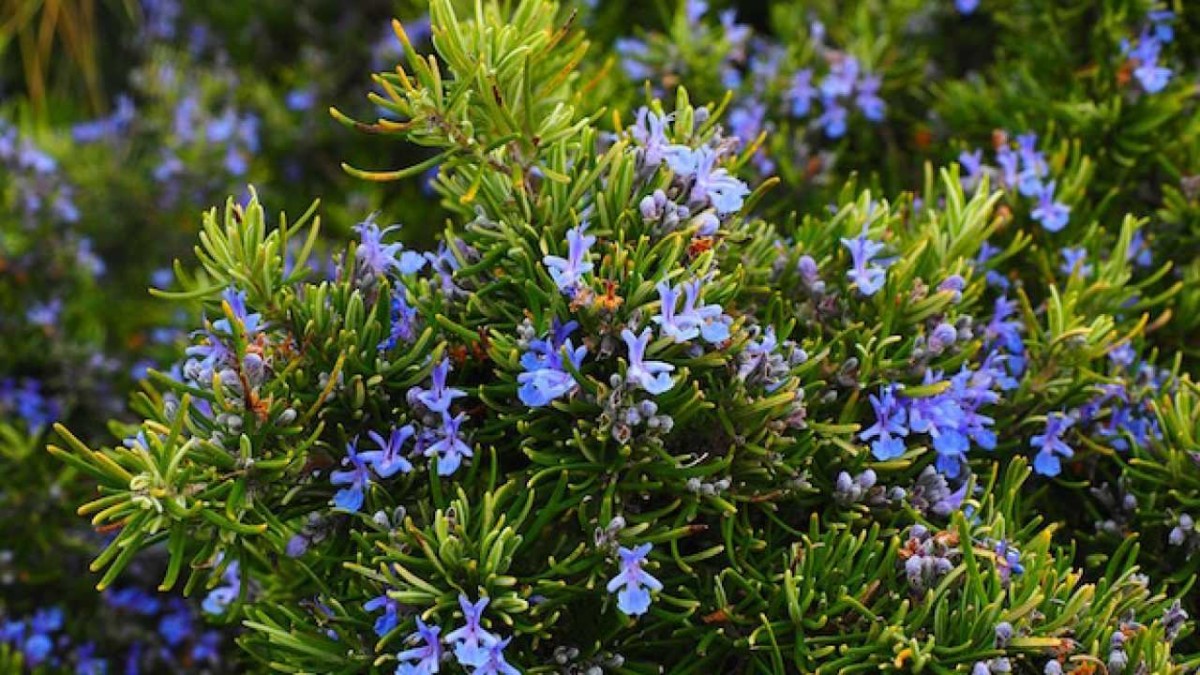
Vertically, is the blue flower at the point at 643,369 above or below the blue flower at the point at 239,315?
below

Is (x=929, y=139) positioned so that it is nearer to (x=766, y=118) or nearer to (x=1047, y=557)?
(x=766, y=118)

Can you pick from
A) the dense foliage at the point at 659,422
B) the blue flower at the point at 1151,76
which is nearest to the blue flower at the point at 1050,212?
the dense foliage at the point at 659,422

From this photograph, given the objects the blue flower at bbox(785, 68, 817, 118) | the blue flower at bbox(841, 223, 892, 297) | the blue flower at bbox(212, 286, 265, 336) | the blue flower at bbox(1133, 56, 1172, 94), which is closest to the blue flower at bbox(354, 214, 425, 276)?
the blue flower at bbox(212, 286, 265, 336)

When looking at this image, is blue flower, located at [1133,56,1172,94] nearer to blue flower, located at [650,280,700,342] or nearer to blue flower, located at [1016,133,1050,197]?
blue flower, located at [1016,133,1050,197]

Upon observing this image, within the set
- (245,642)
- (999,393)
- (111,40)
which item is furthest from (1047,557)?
(111,40)

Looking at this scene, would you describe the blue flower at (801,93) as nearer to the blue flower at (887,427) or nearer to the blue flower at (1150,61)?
the blue flower at (1150,61)

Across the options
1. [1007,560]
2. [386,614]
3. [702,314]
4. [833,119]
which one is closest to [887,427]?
[1007,560]

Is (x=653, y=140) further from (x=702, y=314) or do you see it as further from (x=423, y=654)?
(x=423, y=654)
